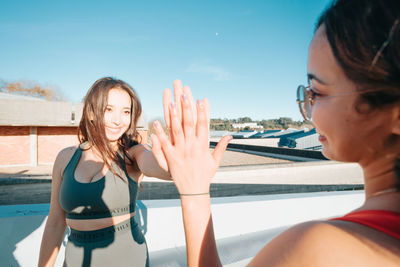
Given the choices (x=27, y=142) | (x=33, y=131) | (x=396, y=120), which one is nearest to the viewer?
(x=396, y=120)

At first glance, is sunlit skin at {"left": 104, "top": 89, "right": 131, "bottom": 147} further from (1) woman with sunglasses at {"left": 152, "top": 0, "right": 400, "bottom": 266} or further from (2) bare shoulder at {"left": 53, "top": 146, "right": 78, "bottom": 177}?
(1) woman with sunglasses at {"left": 152, "top": 0, "right": 400, "bottom": 266}

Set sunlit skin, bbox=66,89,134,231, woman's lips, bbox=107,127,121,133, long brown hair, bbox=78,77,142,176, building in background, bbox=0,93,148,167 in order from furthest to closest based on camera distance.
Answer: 1. building in background, bbox=0,93,148,167
2. woman's lips, bbox=107,127,121,133
3. long brown hair, bbox=78,77,142,176
4. sunlit skin, bbox=66,89,134,231

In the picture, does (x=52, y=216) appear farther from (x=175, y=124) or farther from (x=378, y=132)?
(x=378, y=132)

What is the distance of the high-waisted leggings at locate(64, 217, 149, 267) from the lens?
1422mm

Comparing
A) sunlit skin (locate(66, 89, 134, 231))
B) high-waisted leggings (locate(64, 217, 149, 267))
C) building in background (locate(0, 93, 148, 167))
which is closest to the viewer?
high-waisted leggings (locate(64, 217, 149, 267))

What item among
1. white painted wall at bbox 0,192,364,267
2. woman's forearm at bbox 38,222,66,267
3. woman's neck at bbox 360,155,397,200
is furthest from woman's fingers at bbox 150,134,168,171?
white painted wall at bbox 0,192,364,267

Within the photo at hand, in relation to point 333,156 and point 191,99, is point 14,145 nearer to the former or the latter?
point 191,99

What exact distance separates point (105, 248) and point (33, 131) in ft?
57.6

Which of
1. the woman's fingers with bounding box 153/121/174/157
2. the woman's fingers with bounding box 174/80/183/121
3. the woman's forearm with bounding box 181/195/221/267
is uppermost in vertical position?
the woman's fingers with bounding box 174/80/183/121

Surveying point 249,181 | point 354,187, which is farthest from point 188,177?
point 354,187

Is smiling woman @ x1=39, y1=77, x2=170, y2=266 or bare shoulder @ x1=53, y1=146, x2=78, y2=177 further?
bare shoulder @ x1=53, y1=146, x2=78, y2=177

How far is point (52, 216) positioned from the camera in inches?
62.5

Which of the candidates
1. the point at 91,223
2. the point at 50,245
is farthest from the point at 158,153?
the point at 50,245

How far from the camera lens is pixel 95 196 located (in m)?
1.44
